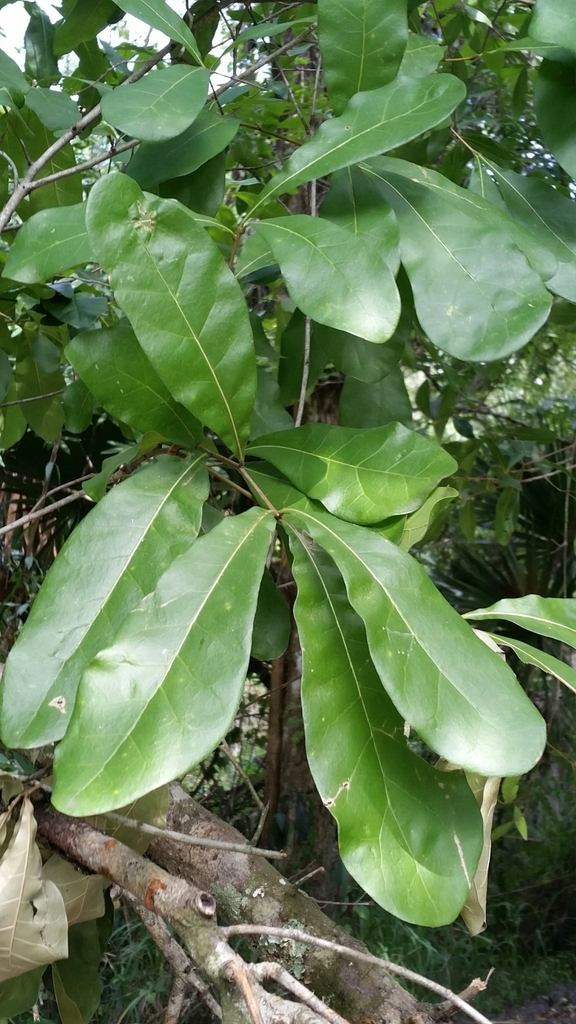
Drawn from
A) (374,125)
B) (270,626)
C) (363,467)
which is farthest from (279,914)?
(374,125)

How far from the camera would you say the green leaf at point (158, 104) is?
487 mm

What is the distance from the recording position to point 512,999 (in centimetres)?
255

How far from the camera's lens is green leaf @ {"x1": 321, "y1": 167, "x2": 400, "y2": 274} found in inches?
19.5

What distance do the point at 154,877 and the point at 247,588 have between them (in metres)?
0.22

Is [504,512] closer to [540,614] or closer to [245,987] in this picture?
[540,614]

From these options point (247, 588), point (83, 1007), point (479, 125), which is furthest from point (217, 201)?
point (479, 125)

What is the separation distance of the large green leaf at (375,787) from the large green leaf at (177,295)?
0.52 feet

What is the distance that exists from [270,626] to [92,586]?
0.68ft

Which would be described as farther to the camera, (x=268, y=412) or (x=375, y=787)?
(x=268, y=412)

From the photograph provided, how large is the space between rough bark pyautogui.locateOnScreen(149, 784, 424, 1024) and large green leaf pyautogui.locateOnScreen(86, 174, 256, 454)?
1.28 feet

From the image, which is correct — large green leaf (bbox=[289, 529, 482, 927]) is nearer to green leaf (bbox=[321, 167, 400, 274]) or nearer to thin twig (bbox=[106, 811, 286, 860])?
thin twig (bbox=[106, 811, 286, 860])

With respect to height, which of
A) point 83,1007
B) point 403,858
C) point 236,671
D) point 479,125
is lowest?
point 83,1007

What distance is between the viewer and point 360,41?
55cm

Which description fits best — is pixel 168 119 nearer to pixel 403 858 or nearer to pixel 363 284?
pixel 363 284
